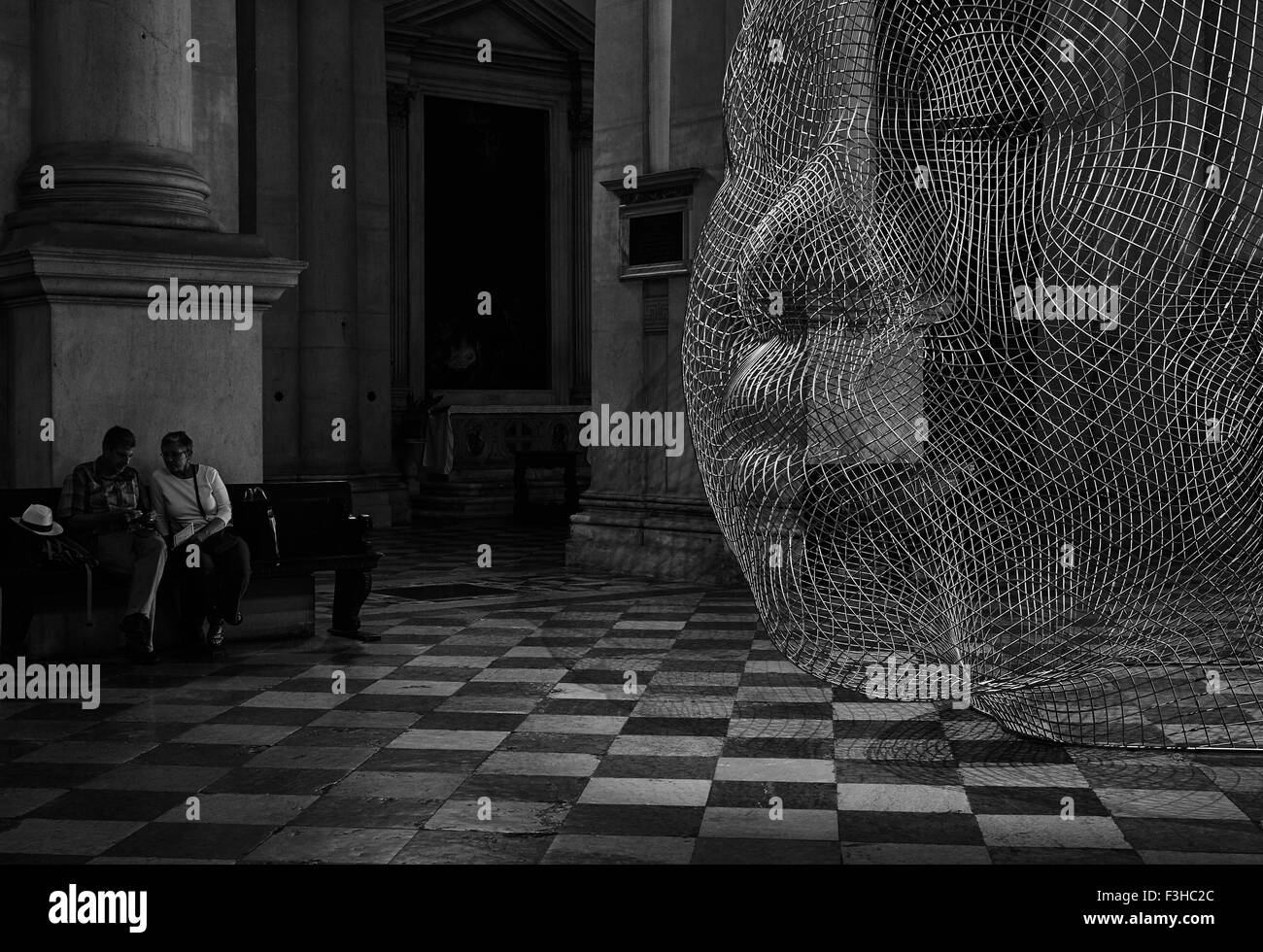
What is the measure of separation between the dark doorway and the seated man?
13.2 m

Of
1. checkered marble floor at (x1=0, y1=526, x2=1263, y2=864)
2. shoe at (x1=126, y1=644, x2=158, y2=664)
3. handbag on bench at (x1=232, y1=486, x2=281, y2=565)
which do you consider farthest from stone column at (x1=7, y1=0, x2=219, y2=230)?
checkered marble floor at (x1=0, y1=526, x2=1263, y2=864)

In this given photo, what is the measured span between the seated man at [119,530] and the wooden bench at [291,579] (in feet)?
0.86

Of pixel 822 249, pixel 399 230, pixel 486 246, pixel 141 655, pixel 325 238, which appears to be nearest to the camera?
pixel 822 249

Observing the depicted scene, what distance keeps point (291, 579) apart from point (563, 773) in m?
3.91

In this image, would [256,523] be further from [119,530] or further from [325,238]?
[325,238]

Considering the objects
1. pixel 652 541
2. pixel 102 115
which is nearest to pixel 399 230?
pixel 652 541

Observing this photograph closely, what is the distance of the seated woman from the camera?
8469mm

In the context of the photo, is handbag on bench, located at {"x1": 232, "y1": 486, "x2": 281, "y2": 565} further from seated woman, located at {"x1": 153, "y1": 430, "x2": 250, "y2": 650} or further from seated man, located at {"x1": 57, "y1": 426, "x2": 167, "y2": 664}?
seated man, located at {"x1": 57, "y1": 426, "x2": 167, "y2": 664}

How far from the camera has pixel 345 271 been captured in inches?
717

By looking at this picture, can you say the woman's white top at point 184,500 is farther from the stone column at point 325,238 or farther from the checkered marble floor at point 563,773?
the stone column at point 325,238

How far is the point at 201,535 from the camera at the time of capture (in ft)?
27.9

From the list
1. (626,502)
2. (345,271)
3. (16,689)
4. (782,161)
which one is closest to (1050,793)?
(782,161)

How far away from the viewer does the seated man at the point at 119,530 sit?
821 centimetres
